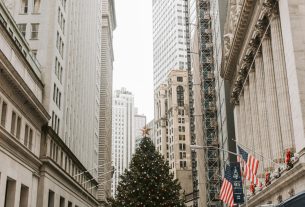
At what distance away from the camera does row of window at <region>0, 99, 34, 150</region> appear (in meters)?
33.9

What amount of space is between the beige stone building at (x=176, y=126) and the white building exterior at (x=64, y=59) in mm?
64111

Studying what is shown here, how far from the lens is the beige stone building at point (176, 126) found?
473 ft

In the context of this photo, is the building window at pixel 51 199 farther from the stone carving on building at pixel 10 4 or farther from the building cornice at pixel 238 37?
the building cornice at pixel 238 37

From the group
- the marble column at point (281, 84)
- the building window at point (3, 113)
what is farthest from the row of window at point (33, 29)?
the marble column at point (281, 84)

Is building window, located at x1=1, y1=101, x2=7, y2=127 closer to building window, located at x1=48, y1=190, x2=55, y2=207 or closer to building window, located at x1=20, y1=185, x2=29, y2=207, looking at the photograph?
building window, located at x1=20, y1=185, x2=29, y2=207

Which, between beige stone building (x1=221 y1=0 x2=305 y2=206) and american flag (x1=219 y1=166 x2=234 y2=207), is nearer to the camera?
beige stone building (x1=221 y1=0 x2=305 y2=206)

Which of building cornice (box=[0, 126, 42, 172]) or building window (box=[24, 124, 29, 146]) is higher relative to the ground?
building window (box=[24, 124, 29, 146])

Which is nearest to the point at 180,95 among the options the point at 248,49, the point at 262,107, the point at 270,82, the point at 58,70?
the point at 58,70

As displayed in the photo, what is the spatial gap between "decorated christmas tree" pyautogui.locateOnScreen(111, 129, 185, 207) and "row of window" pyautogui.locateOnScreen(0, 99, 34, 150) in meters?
11.7

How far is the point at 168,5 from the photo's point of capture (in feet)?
616

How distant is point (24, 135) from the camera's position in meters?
39.2

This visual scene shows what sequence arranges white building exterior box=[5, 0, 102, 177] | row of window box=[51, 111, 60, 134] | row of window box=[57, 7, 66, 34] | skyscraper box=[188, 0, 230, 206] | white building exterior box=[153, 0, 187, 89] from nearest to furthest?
white building exterior box=[5, 0, 102, 177] → row of window box=[51, 111, 60, 134] → row of window box=[57, 7, 66, 34] → skyscraper box=[188, 0, 230, 206] → white building exterior box=[153, 0, 187, 89]

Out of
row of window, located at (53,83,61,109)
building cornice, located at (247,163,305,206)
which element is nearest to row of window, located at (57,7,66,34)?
row of window, located at (53,83,61,109)

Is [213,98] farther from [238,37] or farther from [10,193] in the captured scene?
[10,193]
